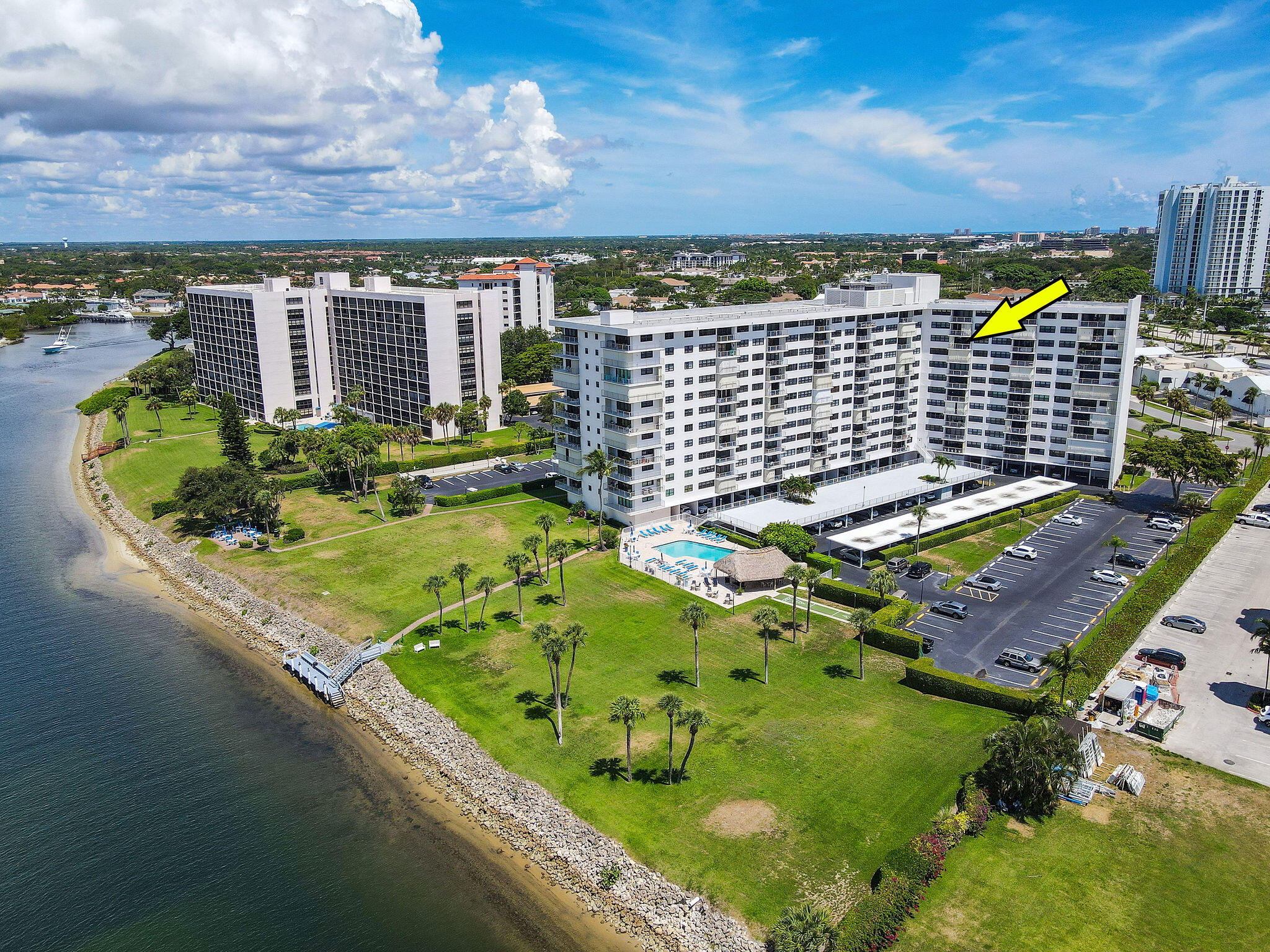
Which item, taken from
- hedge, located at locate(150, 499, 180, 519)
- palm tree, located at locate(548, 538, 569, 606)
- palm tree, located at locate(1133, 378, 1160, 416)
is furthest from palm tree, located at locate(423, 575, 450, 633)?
palm tree, located at locate(1133, 378, 1160, 416)

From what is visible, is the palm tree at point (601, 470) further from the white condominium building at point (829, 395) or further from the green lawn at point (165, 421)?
the green lawn at point (165, 421)

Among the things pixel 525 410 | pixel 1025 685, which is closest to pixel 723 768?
pixel 1025 685

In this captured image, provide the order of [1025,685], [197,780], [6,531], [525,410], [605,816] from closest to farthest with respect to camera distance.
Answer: [605,816], [197,780], [1025,685], [6,531], [525,410]

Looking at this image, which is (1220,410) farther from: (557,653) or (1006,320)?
(557,653)

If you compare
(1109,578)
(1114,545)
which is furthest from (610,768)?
(1114,545)

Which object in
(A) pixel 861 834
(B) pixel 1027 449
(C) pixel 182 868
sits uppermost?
(B) pixel 1027 449

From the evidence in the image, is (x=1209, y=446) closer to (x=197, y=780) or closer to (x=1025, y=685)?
(x=1025, y=685)

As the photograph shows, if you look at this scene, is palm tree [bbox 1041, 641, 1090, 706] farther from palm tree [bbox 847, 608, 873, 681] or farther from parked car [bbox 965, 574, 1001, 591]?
parked car [bbox 965, 574, 1001, 591]
